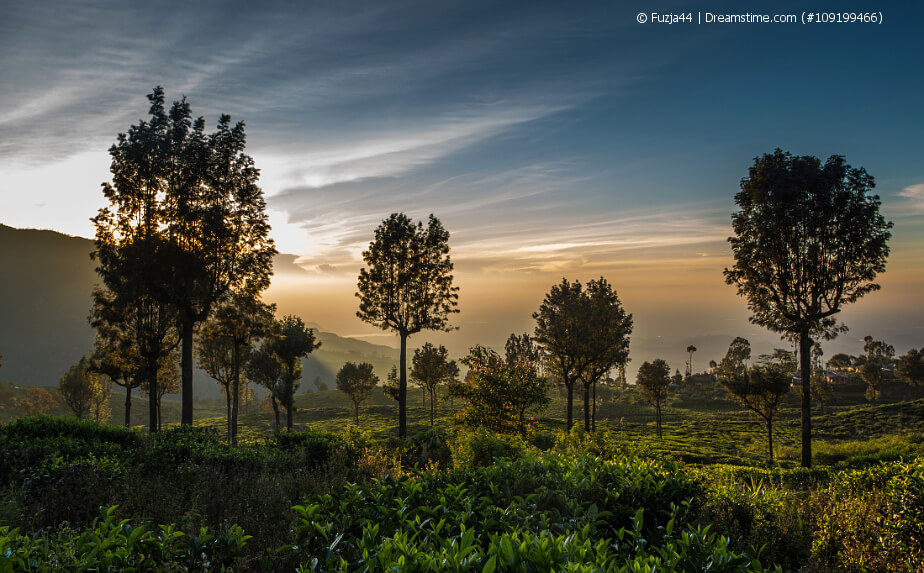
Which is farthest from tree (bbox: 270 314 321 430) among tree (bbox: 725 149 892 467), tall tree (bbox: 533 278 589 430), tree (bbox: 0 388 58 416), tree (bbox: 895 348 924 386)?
tree (bbox: 895 348 924 386)

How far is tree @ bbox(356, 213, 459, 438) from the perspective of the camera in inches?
1167

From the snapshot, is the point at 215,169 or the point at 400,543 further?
the point at 215,169

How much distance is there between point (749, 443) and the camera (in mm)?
41438

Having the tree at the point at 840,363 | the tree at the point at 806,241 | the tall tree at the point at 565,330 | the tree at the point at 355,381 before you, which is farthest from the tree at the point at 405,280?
the tree at the point at 840,363

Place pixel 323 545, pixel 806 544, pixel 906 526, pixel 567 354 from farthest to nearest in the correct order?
pixel 567 354 < pixel 806 544 < pixel 906 526 < pixel 323 545

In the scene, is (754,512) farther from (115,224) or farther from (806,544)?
(115,224)

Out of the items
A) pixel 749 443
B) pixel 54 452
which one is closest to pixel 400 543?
pixel 54 452

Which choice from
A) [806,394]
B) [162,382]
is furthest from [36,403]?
[806,394]

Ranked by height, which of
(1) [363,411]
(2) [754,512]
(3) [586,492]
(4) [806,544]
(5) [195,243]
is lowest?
(1) [363,411]

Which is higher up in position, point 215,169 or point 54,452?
point 215,169

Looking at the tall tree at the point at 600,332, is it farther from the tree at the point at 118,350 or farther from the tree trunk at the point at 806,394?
the tree at the point at 118,350

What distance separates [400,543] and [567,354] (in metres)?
31.0

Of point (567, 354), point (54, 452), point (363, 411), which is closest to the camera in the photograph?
point (54, 452)

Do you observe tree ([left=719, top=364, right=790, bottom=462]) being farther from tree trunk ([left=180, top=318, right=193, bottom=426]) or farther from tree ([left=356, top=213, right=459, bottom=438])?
tree trunk ([left=180, top=318, right=193, bottom=426])
